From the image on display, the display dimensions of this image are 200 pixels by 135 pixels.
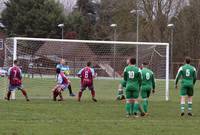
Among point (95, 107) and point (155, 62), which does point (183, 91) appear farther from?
point (155, 62)

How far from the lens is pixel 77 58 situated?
36.2m

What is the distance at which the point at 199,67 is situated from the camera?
2746 inches

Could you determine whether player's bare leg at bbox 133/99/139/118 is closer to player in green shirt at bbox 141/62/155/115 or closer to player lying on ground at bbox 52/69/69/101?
player in green shirt at bbox 141/62/155/115

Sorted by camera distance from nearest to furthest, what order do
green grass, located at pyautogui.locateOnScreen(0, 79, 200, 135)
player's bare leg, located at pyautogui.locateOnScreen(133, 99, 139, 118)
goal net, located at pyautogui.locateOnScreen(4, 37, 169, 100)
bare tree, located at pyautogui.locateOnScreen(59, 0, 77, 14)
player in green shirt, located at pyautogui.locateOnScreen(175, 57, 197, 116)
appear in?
1. green grass, located at pyautogui.locateOnScreen(0, 79, 200, 135)
2. player's bare leg, located at pyautogui.locateOnScreen(133, 99, 139, 118)
3. player in green shirt, located at pyautogui.locateOnScreen(175, 57, 197, 116)
4. goal net, located at pyautogui.locateOnScreen(4, 37, 169, 100)
5. bare tree, located at pyautogui.locateOnScreen(59, 0, 77, 14)

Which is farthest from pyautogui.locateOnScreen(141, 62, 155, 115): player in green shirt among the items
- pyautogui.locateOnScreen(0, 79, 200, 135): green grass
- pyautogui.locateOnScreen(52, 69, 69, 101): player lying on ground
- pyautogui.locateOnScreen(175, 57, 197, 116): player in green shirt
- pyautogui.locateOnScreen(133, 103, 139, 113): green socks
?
pyautogui.locateOnScreen(52, 69, 69, 101): player lying on ground

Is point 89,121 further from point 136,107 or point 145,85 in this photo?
point 145,85

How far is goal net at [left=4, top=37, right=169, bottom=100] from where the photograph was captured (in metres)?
30.6

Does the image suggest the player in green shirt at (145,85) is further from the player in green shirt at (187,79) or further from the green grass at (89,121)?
the player in green shirt at (187,79)

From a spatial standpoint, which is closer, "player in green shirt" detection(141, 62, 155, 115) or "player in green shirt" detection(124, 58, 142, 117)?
"player in green shirt" detection(124, 58, 142, 117)

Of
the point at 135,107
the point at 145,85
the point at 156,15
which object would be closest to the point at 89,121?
the point at 135,107

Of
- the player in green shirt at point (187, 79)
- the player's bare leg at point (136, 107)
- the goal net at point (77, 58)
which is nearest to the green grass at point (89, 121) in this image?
the player's bare leg at point (136, 107)

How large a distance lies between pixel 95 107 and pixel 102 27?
6543 centimetres

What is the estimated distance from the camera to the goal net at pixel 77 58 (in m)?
30.6

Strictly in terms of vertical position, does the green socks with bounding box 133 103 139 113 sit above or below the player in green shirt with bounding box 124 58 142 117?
below
